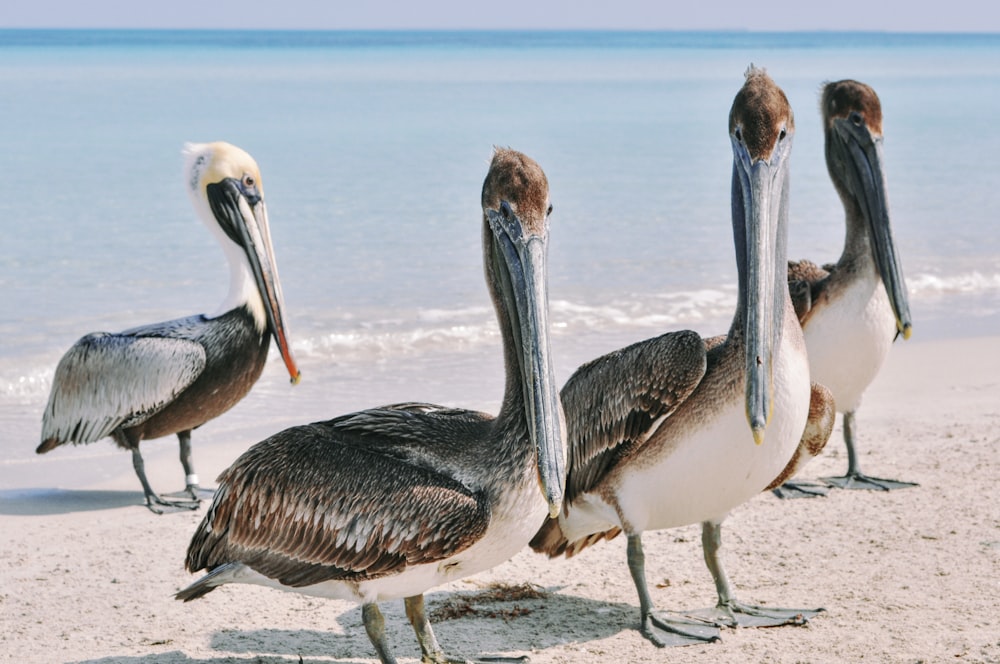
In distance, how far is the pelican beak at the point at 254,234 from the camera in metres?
6.07

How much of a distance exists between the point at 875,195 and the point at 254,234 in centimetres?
299

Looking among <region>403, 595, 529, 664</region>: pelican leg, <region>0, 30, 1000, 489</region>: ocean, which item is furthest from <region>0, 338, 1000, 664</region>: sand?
<region>0, 30, 1000, 489</region>: ocean

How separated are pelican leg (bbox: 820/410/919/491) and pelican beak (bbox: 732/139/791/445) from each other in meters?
2.20

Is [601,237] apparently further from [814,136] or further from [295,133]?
[814,136]

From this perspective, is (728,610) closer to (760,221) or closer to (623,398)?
(623,398)

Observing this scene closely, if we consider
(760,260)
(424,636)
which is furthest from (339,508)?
(760,260)

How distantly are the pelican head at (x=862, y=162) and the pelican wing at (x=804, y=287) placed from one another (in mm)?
303

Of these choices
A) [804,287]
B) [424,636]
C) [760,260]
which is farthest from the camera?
[804,287]

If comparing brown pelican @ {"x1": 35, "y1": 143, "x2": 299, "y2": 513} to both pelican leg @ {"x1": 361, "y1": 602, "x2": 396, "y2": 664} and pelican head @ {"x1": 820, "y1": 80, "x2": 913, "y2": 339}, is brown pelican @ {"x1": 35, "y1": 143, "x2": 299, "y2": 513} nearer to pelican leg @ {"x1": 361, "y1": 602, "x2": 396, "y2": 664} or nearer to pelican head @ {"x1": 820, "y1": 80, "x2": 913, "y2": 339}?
pelican leg @ {"x1": 361, "y1": 602, "x2": 396, "y2": 664}

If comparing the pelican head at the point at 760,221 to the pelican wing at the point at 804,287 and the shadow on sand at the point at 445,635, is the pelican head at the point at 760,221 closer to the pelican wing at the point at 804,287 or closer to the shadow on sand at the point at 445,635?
the shadow on sand at the point at 445,635

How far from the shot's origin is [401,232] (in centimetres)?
1390

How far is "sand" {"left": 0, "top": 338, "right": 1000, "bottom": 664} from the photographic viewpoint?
4023 millimetres

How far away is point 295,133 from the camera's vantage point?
24.2 m

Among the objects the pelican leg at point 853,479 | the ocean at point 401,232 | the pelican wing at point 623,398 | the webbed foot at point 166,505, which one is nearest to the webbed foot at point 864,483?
the pelican leg at point 853,479
